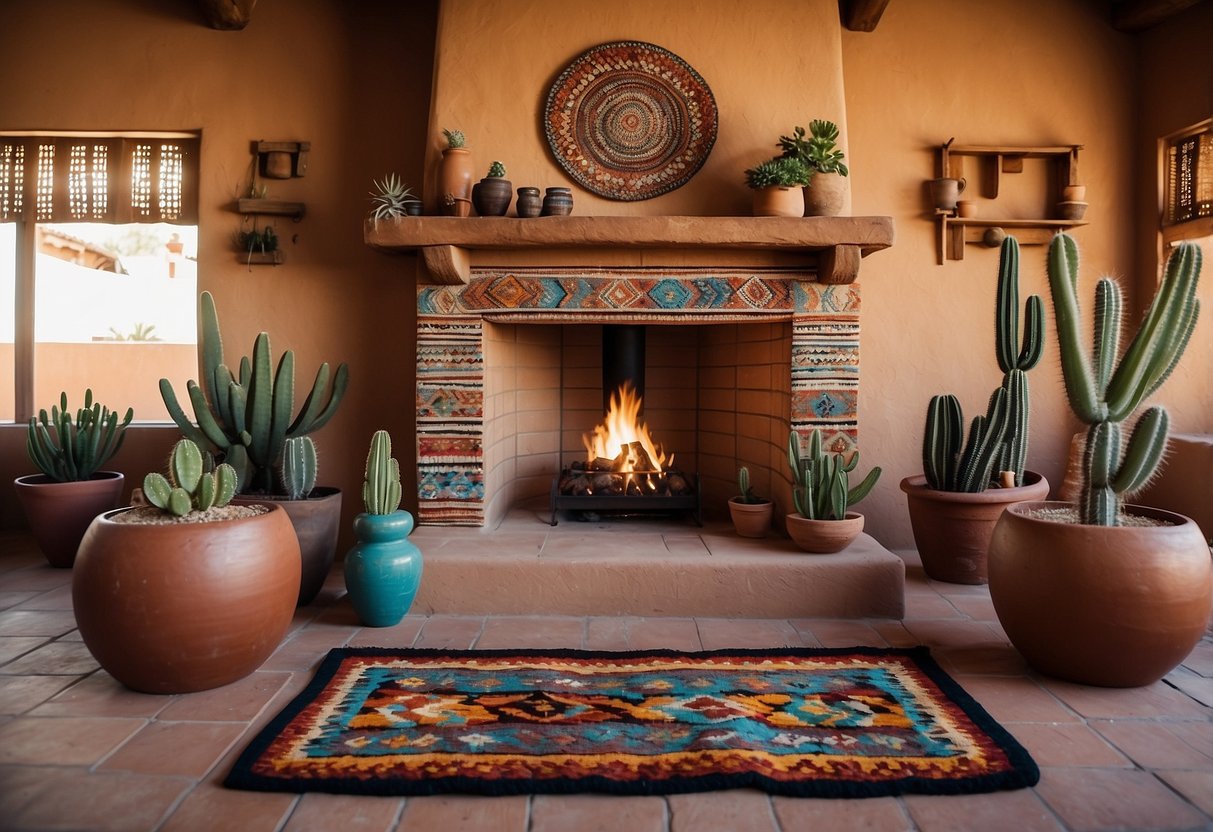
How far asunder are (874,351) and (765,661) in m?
2.12

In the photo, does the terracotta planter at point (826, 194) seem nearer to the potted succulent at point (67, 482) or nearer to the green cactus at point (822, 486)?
the green cactus at point (822, 486)

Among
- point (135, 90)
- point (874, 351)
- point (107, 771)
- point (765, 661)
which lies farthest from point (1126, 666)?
point (135, 90)

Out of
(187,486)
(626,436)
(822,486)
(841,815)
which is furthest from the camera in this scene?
(626,436)

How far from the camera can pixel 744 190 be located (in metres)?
3.58

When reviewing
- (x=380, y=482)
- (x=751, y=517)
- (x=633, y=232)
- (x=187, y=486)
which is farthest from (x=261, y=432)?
(x=751, y=517)

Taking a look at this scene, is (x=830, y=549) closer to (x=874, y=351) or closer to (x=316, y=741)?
(x=874, y=351)

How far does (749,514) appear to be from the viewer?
3529mm

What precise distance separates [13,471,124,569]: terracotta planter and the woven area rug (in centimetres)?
198

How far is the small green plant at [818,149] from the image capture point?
3402 millimetres

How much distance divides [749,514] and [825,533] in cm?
42

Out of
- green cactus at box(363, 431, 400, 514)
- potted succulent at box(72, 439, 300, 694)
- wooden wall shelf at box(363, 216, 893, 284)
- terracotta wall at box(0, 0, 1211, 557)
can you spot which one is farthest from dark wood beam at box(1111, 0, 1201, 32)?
A: potted succulent at box(72, 439, 300, 694)

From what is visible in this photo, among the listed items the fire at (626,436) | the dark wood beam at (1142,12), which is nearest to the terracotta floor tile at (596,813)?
the fire at (626,436)

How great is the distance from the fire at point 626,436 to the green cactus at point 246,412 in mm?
1520

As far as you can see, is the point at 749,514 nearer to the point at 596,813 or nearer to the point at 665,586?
the point at 665,586
